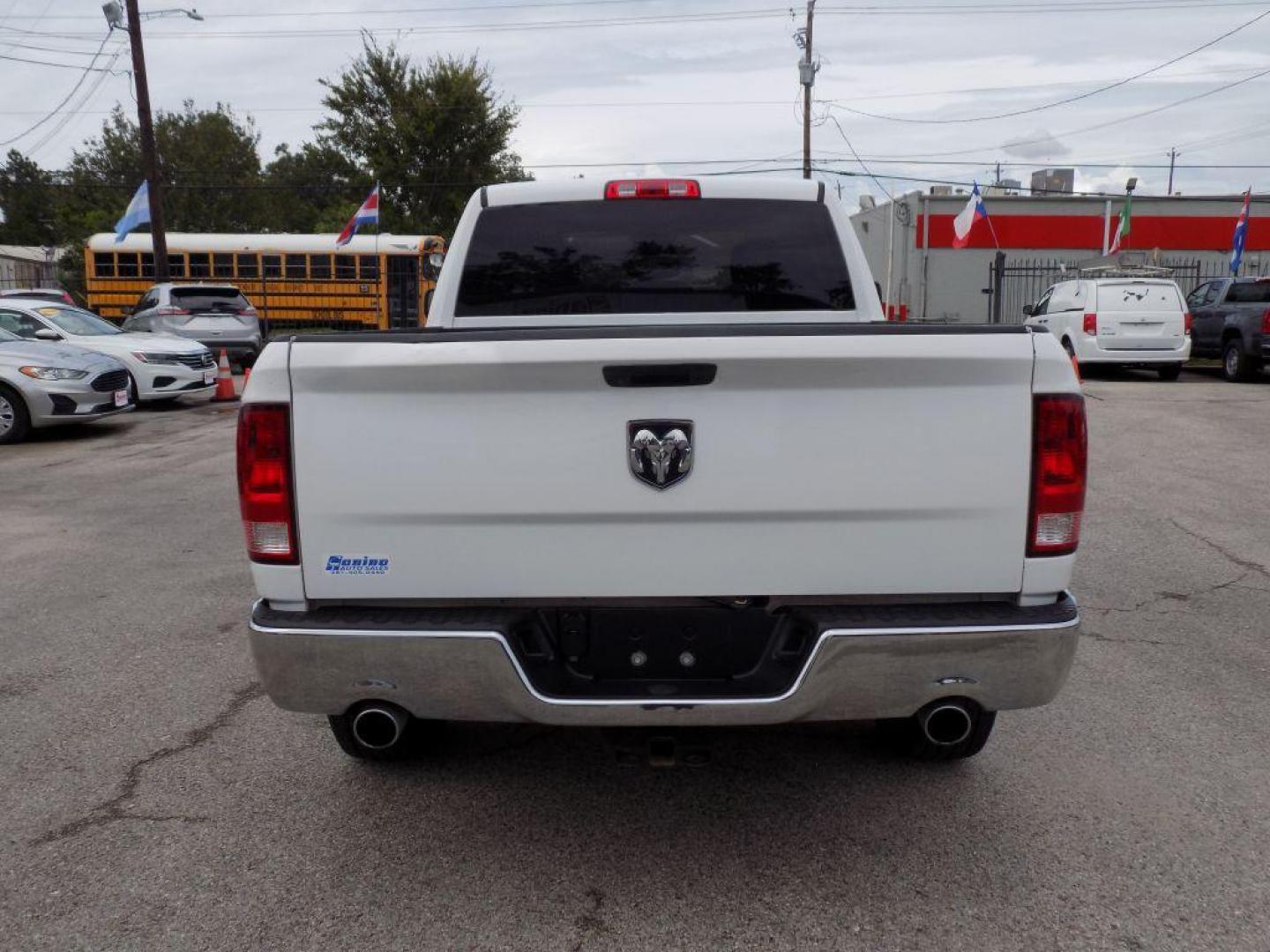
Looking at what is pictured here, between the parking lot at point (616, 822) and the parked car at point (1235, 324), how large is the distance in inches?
570

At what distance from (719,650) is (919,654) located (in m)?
0.52

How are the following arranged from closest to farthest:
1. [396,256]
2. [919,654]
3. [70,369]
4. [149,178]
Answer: [919,654]
[70,369]
[149,178]
[396,256]

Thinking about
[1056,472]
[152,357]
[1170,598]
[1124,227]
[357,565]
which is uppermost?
[1124,227]

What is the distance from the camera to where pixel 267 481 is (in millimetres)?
2863

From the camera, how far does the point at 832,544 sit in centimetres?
285

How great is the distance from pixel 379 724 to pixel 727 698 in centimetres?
109

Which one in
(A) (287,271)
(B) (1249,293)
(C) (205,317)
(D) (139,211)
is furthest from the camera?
(A) (287,271)

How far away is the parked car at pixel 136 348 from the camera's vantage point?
49.0 feet

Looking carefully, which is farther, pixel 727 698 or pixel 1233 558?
pixel 1233 558

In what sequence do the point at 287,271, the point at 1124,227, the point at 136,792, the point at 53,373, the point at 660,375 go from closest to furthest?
the point at 660,375, the point at 136,792, the point at 53,373, the point at 287,271, the point at 1124,227

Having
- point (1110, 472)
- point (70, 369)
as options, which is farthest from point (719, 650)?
point (70, 369)

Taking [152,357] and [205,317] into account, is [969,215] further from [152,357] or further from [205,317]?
[152,357]

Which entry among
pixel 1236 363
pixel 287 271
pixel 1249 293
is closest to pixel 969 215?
pixel 1249 293

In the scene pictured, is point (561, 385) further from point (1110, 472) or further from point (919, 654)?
point (1110, 472)
